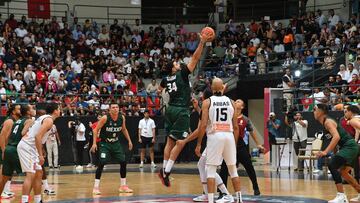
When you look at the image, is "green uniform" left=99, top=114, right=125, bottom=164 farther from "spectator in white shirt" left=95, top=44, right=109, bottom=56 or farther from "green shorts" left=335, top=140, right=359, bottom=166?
"spectator in white shirt" left=95, top=44, right=109, bottom=56

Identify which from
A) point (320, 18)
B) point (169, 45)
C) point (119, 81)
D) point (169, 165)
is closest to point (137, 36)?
point (169, 45)

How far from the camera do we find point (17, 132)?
12.6m

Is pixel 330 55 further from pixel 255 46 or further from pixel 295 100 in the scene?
pixel 255 46

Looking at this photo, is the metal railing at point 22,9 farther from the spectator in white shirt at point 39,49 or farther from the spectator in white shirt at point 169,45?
the spectator in white shirt at point 169,45

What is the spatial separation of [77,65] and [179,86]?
18814mm

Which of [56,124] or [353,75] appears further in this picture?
[56,124]

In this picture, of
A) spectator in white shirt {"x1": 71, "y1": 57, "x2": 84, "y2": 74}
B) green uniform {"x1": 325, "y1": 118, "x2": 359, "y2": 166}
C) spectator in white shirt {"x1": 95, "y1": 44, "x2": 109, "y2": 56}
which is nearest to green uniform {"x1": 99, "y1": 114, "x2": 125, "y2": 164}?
green uniform {"x1": 325, "y1": 118, "x2": 359, "y2": 166}

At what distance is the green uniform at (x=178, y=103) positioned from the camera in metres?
12.7

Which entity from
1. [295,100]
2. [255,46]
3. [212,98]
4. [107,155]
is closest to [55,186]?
[107,155]

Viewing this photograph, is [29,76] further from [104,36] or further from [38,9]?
[38,9]

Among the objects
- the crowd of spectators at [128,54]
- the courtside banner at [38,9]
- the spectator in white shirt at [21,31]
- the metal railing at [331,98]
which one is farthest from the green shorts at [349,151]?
the courtside banner at [38,9]

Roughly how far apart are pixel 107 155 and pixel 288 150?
10.2m

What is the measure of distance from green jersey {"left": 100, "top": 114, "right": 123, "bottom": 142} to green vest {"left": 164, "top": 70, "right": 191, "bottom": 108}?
307 cm

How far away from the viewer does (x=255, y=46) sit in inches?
1314
